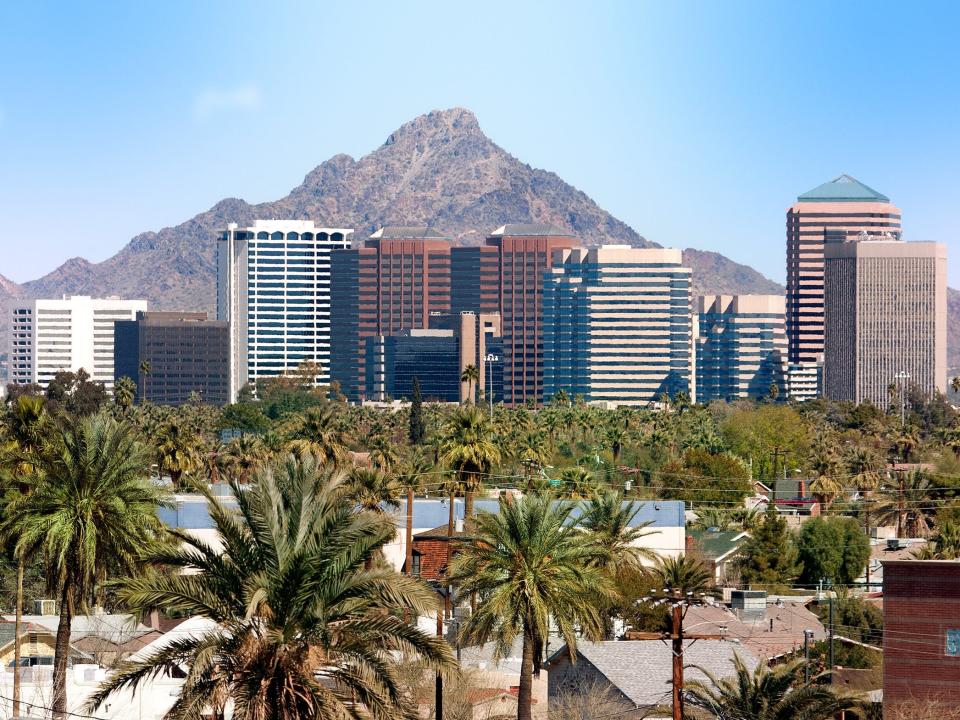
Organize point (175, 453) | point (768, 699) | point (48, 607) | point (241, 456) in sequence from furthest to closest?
point (241, 456)
point (175, 453)
point (48, 607)
point (768, 699)

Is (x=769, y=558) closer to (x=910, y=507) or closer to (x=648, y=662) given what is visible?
(x=910, y=507)

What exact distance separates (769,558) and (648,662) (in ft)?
147

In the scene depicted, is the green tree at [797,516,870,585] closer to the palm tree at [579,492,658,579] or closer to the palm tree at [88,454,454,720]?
the palm tree at [579,492,658,579]

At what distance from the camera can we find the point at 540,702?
209 ft

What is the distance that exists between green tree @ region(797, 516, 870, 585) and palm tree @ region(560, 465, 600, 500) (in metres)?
14.3

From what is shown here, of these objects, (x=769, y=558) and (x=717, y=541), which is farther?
(x=717, y=541)

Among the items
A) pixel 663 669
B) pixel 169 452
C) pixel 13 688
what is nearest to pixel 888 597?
pixel 663 669

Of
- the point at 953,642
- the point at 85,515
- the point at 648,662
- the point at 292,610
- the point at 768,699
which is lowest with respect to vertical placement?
the point at 648,662

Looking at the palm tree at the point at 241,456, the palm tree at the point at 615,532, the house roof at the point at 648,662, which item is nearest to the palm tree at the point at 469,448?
the palm tree at the point at 615,532

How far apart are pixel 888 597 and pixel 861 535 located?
191ft

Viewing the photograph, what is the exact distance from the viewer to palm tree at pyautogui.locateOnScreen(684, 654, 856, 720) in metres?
48.1

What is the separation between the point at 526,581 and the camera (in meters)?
53.5

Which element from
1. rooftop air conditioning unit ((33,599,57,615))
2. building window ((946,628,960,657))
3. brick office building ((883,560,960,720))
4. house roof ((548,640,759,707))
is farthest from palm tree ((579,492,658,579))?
rooftop air conditioning unit ((33,599,57,615))

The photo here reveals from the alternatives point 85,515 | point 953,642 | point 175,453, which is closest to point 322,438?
point 175,453
